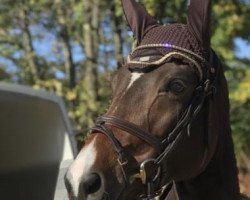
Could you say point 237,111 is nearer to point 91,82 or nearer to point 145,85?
point 91,82

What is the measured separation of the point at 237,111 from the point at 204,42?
19.6 ft

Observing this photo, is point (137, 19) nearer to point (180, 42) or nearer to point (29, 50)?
point (180, 42)

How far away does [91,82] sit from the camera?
10273 millimetres

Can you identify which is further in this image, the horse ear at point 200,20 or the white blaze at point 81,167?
the horse ear at point 200,20

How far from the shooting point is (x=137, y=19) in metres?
3.53

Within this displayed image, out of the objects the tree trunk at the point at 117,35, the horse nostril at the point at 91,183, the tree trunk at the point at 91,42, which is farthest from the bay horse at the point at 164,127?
the tree trunk at the point at 91,42

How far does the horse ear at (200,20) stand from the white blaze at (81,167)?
0.86 metres

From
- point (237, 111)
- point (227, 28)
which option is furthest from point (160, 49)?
point (237, 111)

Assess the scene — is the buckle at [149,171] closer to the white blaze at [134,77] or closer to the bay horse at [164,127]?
the bay horse at [164,127]

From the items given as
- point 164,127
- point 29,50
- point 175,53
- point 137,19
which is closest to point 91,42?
point 29,50

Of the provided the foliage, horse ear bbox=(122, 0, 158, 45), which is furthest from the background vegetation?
horse ear bbox=(122, 0, 158, 45)

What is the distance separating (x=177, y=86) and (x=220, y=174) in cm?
60

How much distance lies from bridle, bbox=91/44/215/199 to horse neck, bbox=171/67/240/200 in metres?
0.16

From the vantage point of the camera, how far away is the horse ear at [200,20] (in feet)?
10.7
